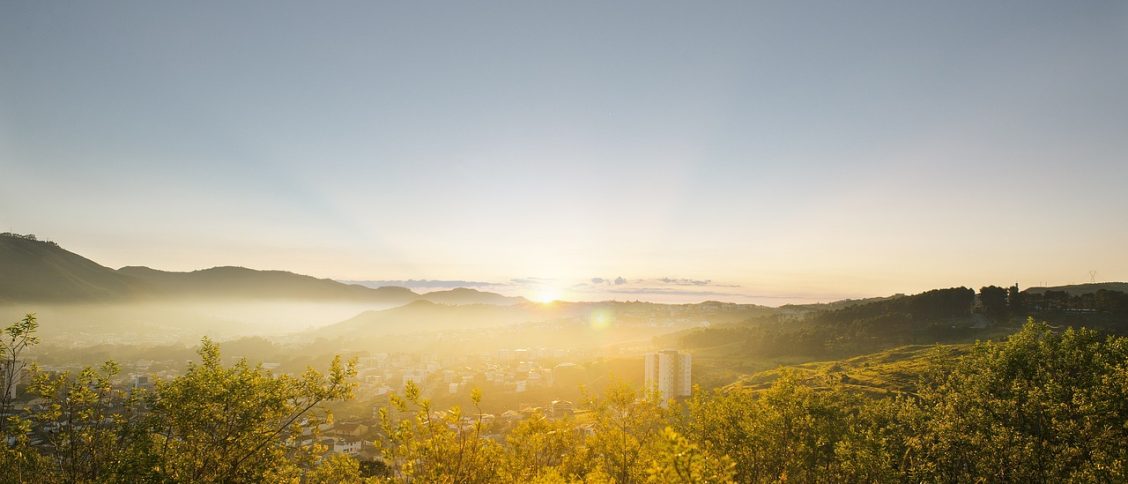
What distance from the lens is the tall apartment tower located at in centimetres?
8369

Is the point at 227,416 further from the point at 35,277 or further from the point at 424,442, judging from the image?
the point at 35,277

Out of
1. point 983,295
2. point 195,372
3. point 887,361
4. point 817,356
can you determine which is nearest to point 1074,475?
point 195,372

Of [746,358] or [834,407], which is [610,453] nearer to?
[834,407]

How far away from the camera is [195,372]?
426 inches

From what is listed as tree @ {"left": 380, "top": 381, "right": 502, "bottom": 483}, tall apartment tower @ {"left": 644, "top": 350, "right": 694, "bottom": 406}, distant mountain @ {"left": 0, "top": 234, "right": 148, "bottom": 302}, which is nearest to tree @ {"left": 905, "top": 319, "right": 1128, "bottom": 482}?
tree @ {"left": 380, "top": 381, "right": 502, "bottom": 483}

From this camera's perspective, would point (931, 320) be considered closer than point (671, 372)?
No

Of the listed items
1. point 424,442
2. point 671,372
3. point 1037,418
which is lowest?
point 671,372

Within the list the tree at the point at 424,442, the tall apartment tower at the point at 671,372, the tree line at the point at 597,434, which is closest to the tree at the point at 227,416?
the tree line at the point at 597,434

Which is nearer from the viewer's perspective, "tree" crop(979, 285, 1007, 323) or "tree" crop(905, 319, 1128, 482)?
"tree" crop(905, 319, 1128, 482)

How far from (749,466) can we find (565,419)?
790cm

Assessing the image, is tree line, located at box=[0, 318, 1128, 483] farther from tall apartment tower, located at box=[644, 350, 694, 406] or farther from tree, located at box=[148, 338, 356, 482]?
tall apartment tower, located at box=[644, 350, 694, 406]

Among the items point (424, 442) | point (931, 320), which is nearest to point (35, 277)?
point (424, 442)

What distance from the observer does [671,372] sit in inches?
3324

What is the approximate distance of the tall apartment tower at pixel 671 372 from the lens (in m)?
83.7
